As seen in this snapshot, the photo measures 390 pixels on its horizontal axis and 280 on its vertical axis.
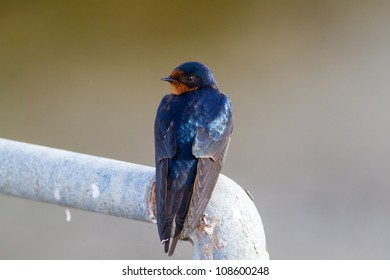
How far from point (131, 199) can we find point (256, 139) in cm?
223

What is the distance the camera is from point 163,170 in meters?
1.45

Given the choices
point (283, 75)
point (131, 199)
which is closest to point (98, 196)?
point (131, 199)

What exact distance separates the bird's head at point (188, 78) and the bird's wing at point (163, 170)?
126 millimetres

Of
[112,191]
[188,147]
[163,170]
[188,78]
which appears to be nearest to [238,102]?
[188,78]

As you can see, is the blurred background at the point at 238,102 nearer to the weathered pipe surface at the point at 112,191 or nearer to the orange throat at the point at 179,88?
the orange throat at the point at 179,88

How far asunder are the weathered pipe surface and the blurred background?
1.82 m

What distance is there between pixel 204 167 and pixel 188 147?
0.09 metres

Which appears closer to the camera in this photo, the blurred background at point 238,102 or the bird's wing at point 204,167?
the bird's wing at point 204,167

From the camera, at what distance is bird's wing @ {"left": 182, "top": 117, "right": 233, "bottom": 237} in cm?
135

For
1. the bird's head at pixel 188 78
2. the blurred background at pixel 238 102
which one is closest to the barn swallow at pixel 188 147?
the bird's head at pixel 188 78

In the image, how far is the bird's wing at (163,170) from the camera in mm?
1361

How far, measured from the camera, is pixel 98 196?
1.36 meters

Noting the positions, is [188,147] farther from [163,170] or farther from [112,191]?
[112,191]

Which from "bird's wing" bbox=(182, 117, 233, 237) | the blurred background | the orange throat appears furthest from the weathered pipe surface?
the blurred background
